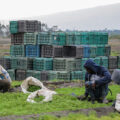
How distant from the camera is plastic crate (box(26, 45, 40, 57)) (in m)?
15.1

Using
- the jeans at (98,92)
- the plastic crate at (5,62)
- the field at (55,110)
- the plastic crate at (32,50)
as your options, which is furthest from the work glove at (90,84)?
the plastic crate at (5,62)

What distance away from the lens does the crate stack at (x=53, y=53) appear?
1445 centimetres

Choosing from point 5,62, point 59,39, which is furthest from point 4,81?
point 5,62

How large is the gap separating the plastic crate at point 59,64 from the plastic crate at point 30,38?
1610 millimetres

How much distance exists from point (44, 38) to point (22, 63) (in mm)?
1755

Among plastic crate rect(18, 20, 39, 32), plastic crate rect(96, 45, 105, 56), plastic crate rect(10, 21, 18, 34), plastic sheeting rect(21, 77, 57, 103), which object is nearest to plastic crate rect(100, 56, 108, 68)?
plastic crate rect(96, 45, 105, 56)

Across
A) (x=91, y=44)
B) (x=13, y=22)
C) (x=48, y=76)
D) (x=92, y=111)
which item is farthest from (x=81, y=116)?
(x=13, y=22)

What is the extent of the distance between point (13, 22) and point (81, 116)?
35.3ft

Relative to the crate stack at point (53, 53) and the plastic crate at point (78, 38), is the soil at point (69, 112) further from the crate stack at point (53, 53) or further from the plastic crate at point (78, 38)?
the plastic crate at point (78, 38)

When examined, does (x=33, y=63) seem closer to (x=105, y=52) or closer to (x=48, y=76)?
(x=48, y=76)

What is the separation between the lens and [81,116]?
5.97 metres

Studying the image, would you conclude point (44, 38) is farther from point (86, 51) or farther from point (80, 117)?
point (80, 117)

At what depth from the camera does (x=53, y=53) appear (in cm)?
1459

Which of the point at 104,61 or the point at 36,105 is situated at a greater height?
Result: the point at 104,61
